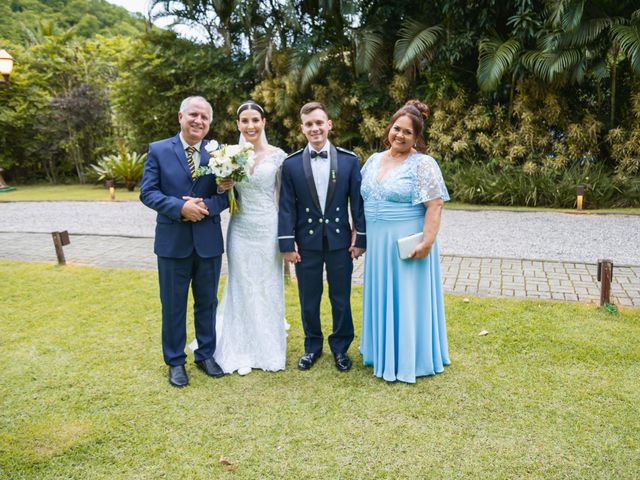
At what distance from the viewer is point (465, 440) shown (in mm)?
2904

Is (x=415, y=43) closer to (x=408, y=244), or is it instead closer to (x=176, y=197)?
(x=408, y=244)

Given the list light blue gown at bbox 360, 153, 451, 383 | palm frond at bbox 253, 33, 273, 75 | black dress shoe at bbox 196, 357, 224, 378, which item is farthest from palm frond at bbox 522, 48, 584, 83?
black dress shoe at bbox 196, 357, 224, 378

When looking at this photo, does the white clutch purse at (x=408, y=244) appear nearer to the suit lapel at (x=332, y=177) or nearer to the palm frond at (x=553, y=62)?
the suit lapel at (x=332, y=177)

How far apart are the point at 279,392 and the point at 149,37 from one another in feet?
65.2

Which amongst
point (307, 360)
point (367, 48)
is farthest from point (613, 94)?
point (307, 360)

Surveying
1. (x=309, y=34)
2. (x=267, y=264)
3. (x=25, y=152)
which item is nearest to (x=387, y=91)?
(x=309, y=34)

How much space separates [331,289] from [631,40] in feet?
33.5

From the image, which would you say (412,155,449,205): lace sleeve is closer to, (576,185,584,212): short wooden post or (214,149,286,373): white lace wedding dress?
(214,149,286,373): white lace wedding dress

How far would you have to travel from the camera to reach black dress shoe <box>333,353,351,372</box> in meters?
3.82

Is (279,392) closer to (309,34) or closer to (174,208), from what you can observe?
(174,208)

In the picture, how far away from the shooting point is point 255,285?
3.94 meters

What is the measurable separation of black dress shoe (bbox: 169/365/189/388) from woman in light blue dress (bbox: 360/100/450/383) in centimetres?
141

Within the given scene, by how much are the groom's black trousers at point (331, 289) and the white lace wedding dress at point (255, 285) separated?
233mm

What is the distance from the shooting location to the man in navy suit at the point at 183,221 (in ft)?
11.3
